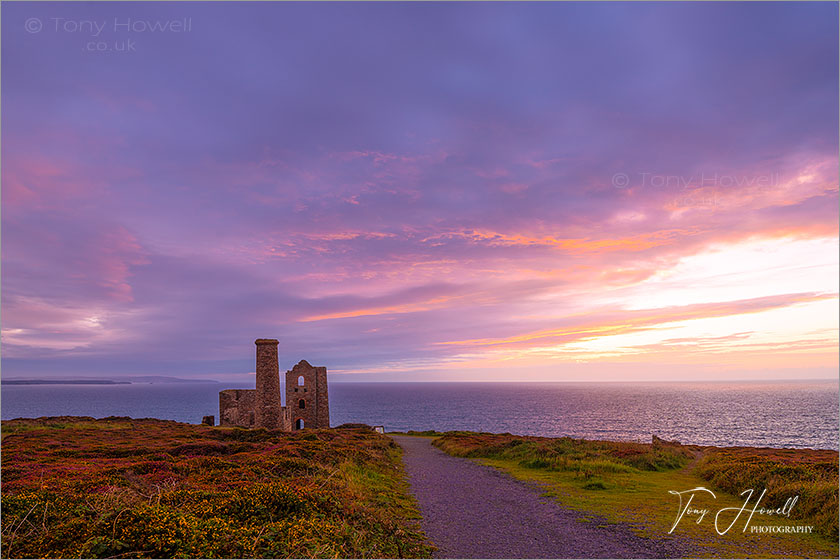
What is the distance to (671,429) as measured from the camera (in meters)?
90.6

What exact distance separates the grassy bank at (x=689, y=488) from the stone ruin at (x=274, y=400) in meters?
20.5

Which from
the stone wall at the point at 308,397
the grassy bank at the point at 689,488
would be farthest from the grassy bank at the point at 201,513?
the stone wall at the point at 308,397

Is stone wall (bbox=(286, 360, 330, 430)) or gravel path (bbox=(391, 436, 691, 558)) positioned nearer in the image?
gravel path (bbox=(391, 436, 691, 558))

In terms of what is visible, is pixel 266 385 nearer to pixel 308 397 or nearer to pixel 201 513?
pixel 308 397

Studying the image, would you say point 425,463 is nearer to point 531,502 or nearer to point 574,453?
point 574,453

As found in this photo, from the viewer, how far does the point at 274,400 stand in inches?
1437

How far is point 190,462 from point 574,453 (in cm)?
1947

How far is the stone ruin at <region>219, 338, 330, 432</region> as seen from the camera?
36188 mm

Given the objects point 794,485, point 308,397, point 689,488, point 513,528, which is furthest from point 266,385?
point 794,485

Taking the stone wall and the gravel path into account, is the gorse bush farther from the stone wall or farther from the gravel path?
the stone wall

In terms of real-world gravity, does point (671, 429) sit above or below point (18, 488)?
below

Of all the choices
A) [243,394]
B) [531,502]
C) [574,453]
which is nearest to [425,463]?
[574,453]

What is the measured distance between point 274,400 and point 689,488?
3037cm
